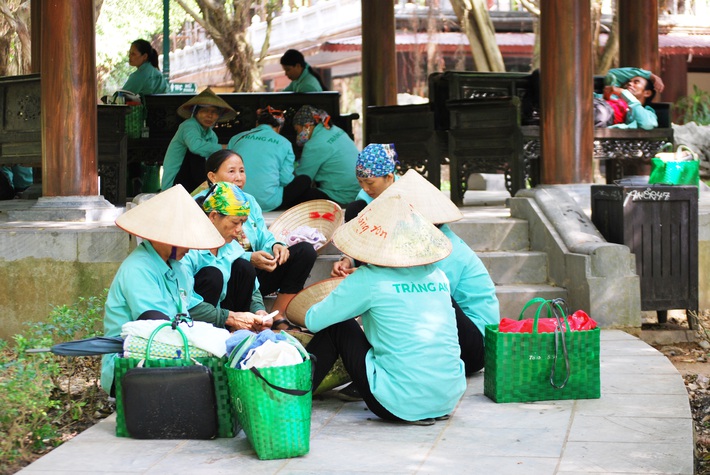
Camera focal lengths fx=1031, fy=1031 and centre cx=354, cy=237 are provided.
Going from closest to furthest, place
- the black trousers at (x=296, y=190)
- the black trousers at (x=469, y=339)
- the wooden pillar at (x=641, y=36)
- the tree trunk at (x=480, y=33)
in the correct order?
the black trousers at (x=469, y=339)
the black trousers at (x=296, y=190)
the wooden pillar at (x=641, y=36)
the tree trunk at (x=480, y=33)

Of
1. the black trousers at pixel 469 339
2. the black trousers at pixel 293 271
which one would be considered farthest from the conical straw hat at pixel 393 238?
the black trousers at pixel 293 271

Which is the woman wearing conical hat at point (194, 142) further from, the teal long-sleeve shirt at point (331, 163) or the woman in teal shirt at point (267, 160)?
the teal long-sleeve shirt at point (331, 163)

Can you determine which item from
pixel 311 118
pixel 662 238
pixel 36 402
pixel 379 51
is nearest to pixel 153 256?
pixel 36 402

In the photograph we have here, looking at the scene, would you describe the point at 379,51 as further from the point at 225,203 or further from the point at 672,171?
the point at 225,203

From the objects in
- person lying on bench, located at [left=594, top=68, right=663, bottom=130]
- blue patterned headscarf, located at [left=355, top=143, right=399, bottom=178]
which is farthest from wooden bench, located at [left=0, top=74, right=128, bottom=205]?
person lying on bench, located at [left=594, top=68, right=663, bottom=130]

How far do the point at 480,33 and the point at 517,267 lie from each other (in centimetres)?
1024

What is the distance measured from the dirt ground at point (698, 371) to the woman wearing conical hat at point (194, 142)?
12.2 ft

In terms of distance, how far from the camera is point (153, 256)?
462 cm

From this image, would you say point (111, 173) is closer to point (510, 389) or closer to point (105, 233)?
point (105, 233)

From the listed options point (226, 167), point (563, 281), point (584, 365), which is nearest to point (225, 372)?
point (584, 365)

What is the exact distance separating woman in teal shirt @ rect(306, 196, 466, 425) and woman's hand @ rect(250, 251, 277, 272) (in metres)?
1.70

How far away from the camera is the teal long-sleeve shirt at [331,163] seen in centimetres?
860

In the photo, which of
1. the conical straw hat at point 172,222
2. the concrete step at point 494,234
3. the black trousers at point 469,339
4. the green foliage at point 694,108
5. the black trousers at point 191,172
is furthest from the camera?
the green foliage at point 694,108

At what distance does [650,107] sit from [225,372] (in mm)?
7581
